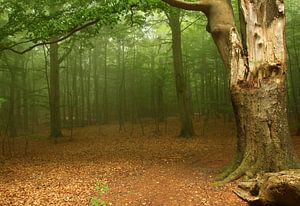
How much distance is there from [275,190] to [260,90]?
312 cm

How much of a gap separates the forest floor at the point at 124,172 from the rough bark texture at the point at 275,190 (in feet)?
3.43

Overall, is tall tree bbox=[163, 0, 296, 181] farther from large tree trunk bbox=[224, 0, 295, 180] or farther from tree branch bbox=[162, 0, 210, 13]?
tree branch bbox=[162, 0, 210, 13]

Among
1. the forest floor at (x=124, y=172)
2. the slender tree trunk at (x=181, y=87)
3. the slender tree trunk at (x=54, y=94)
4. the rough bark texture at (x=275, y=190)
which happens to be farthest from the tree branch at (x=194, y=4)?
the slender tree trunk at (x=54, y=94)

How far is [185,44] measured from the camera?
908 inches

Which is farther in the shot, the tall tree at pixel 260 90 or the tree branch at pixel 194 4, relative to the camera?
the tree branch at pixel 194 4

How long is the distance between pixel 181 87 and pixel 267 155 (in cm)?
916

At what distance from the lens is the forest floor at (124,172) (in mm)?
6770

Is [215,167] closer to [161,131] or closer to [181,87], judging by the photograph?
[181,87]

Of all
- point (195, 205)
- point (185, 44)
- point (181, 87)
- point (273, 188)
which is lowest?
point (195, 205)

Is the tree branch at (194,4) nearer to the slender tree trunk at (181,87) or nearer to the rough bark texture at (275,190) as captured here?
the rough bark texture at (275,190)

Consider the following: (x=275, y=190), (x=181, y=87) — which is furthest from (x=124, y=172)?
A: (x=181, y=87)

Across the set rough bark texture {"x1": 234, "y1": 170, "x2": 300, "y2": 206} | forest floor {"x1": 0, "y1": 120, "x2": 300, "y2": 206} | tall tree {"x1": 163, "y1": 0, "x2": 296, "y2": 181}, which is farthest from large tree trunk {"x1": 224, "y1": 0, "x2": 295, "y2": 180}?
rough bark texture {"x1": 234, "y1": 170, "x2": 300, "y2": 206}

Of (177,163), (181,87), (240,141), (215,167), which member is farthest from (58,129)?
(240,141)

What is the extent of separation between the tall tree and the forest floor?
101cm
